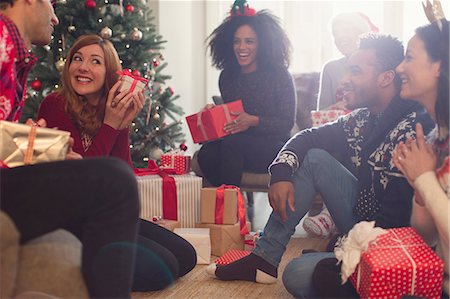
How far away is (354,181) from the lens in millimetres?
2189

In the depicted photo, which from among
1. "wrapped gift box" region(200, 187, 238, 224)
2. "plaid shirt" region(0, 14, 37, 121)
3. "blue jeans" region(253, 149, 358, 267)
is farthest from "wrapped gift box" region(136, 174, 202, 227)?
"plaid shirt" region(0, 14, 37, 121)

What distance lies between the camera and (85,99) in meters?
2.43

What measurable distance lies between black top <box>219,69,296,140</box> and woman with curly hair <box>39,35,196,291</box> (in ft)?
3.75

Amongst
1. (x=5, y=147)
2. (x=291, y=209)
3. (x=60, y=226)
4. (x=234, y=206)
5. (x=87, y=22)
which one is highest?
(x=87, y=22)

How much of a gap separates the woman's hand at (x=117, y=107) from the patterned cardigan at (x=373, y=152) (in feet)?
1.84

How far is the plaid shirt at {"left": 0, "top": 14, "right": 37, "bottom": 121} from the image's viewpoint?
1.57 meters

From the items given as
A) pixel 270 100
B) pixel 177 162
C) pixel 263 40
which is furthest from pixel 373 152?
pixel 263 40

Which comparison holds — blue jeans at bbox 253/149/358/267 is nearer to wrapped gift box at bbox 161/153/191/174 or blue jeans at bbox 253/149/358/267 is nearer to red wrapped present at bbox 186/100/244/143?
wrapped gift box at bbox 161/153/191/174

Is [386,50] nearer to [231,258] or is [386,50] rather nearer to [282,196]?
[282,196]

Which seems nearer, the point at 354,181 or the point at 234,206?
the point at 354,181

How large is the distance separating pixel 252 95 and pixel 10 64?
2.10 meters

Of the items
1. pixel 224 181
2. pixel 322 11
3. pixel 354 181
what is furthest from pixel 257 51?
pixel 322 11

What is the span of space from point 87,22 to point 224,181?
49.8 inches

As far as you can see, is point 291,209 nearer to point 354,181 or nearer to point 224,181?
point 354,181
